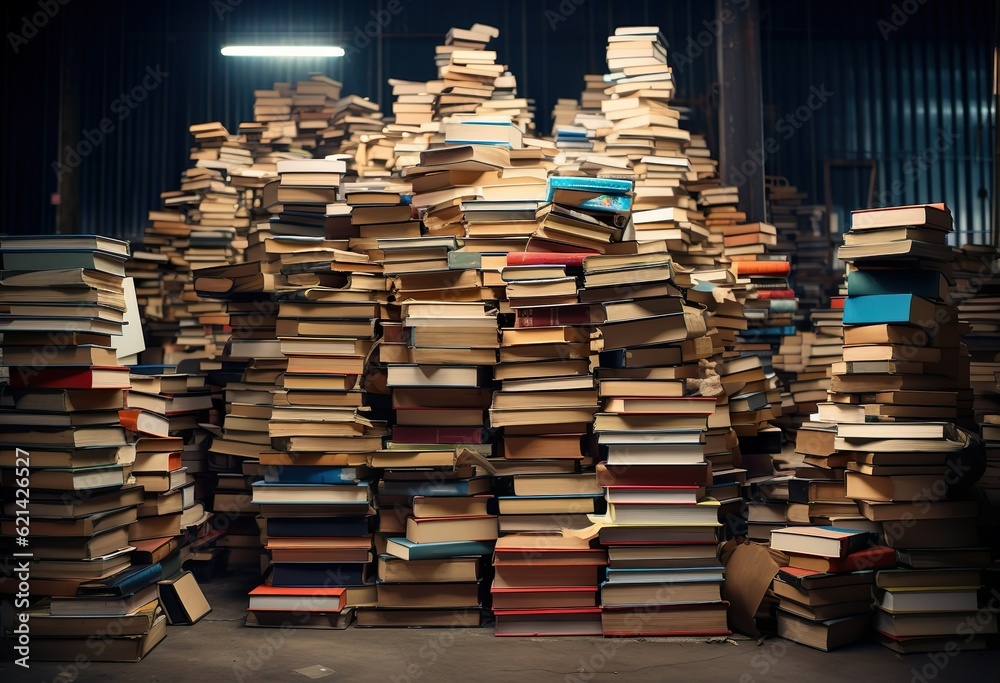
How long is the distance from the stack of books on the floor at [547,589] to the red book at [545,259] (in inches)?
59.6

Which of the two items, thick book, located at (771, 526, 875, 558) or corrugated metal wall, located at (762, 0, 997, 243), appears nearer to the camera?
thick book, located at (771, 526, 875, 558)

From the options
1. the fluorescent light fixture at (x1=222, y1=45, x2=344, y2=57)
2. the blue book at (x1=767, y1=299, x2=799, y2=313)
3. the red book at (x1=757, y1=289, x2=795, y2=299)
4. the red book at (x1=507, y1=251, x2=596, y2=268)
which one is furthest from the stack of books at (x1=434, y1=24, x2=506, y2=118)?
the red book at (x1=507, y1=251, x2=596, y2=268)

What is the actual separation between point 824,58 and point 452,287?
9.65 m

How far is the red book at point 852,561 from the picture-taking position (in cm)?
469

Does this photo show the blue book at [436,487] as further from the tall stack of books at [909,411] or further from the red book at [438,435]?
the tall stack of books at [909,411]

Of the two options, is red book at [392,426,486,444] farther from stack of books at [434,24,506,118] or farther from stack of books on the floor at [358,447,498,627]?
stack of books at [434,24,506,118]

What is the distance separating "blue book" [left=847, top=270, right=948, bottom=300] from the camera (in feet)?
16.9

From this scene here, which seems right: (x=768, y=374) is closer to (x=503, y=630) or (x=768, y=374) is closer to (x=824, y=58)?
(x=503, y=630)

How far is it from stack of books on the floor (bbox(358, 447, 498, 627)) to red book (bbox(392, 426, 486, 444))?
0.10 meters

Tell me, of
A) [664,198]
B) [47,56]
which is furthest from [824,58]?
[47,56]

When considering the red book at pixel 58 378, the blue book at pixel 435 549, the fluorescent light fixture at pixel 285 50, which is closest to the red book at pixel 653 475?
the blue book at pixel 435 549

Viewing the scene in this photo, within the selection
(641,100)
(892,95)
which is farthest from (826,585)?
(892,95)

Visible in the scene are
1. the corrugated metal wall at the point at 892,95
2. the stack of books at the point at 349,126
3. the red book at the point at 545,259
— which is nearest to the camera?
the red book at the point at 545,259

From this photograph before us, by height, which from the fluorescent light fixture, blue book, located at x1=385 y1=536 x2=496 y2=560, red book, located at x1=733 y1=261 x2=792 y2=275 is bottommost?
blue book, located at x1=385 y1=536 x2=496 y2=560
